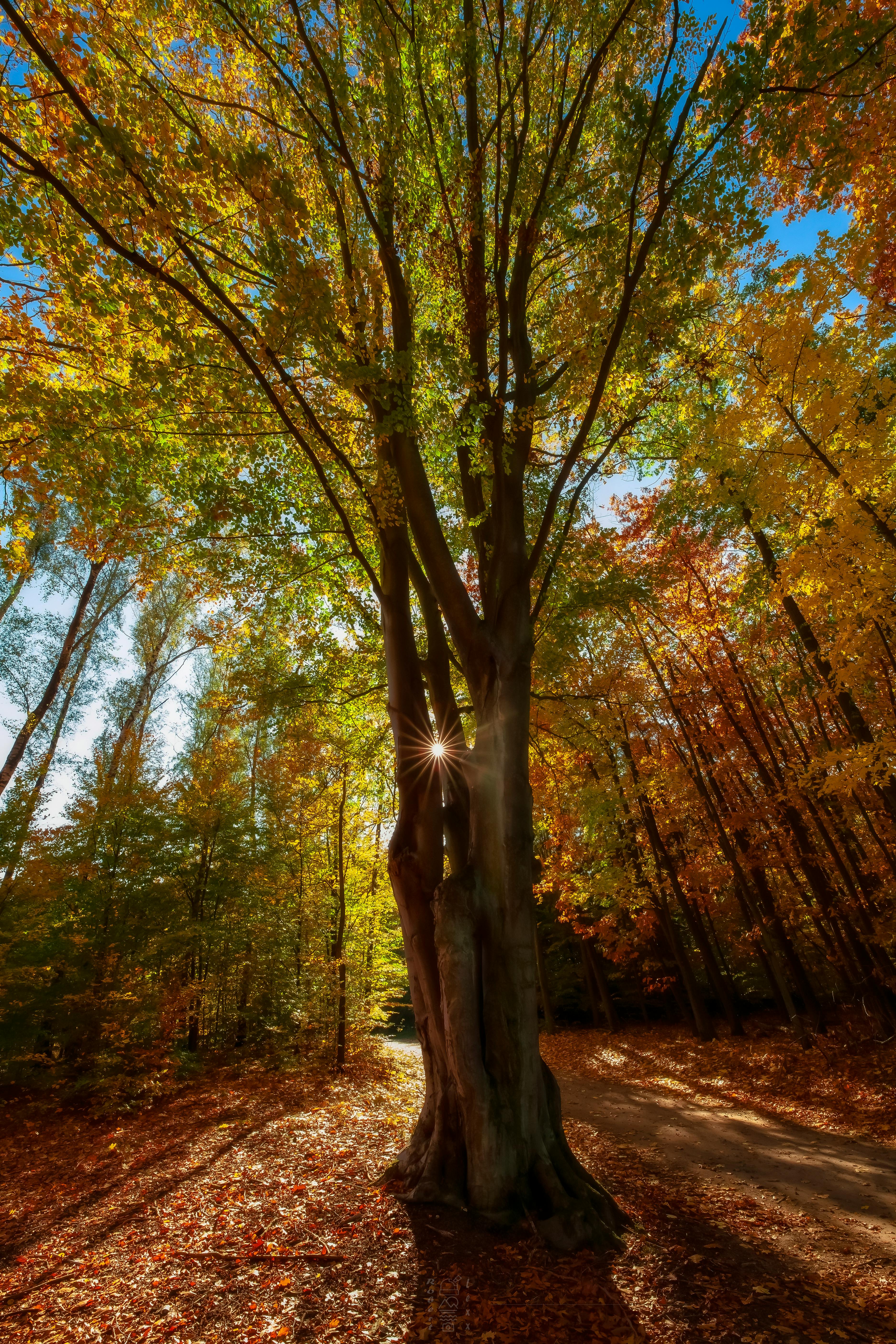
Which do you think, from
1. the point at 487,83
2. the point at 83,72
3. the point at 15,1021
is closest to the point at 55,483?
the point at 83,72

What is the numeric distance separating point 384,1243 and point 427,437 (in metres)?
6.65

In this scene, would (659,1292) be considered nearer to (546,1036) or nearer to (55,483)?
(55,483)

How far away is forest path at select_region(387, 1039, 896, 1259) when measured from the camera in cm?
436

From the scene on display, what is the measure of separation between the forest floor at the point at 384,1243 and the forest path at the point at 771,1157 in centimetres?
4

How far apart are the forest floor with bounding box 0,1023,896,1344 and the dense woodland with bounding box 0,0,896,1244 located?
693mm

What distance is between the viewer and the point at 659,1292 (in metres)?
3.22

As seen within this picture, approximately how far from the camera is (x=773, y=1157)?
5.89 metres

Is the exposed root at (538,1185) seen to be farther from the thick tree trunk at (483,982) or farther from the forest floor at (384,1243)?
the forest floor at (384,1243)

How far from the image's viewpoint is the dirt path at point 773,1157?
172 inches

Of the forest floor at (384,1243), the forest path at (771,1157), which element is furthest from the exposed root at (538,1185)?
the forest path at (771,1157)

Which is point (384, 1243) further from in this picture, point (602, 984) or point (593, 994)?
point (593, 994)

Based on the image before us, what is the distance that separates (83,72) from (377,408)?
283cm

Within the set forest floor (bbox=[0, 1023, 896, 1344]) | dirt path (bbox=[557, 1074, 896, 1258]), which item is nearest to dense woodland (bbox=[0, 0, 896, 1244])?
forest floor (bbox=[0, 1023, 896, 1344])

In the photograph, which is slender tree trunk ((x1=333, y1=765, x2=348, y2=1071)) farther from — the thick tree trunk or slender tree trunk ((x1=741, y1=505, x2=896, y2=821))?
slender tree trunk ((x1=741, y1=505, x2=896, y2=821))
